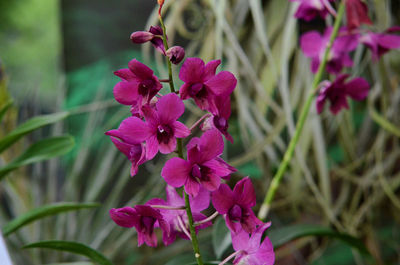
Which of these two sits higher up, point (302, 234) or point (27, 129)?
point (27, 129)

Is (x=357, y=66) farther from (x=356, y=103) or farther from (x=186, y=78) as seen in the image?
(x=186, y=78)

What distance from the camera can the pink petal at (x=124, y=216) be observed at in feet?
1.29

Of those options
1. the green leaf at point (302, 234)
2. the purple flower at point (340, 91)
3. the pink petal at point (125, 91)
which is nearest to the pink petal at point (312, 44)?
the purple flower at point (340, 91)

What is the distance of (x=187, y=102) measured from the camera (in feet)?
2.92

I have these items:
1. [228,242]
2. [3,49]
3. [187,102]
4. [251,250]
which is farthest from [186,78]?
[3,49]

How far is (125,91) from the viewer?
0.41 metres

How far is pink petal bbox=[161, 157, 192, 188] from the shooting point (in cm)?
38

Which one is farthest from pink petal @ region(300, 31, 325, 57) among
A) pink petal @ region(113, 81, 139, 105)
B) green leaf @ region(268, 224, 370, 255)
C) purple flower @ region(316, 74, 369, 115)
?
pink petal @ region(113, 81, 139, 105)

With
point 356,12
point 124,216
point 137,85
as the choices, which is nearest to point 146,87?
point 137,85

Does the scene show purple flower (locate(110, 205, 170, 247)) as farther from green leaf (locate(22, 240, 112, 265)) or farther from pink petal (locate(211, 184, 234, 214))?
green leaf (locate(22, 240, 112, 265))

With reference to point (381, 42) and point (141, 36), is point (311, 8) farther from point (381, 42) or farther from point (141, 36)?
point (141, 36)

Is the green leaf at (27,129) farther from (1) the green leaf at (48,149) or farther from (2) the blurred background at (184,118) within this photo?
(2) the blurred background at (184,118)

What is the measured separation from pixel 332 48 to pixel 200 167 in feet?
1.38

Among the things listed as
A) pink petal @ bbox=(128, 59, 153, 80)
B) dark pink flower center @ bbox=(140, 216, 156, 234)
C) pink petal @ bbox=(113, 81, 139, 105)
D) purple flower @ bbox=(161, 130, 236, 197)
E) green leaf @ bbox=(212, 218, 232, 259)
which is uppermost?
pink petal @ bbox=(128, 59, 153, 80)
